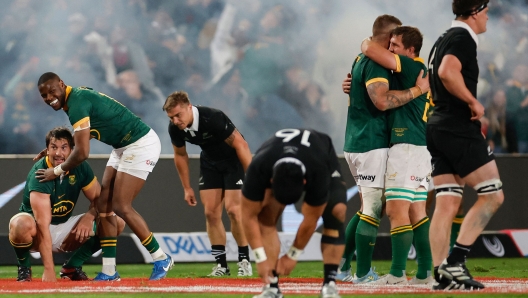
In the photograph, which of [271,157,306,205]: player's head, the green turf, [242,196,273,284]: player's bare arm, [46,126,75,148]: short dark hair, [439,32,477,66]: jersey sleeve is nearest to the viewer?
[271,157,306,205]: player's head

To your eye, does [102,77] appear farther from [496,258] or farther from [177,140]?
[496,258]

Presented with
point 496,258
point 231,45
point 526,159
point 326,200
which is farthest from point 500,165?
point 326,200

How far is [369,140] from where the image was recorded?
22.8ft

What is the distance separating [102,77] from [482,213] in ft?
28.5

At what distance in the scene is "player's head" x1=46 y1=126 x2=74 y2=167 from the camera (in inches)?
297

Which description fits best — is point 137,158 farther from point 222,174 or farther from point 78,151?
point 222,174

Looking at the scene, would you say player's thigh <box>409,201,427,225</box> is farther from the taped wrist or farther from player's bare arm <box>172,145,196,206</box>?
player's bare arm <box>172,145,196,206</box>

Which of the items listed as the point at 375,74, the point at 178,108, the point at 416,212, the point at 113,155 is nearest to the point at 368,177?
the point at 416,212

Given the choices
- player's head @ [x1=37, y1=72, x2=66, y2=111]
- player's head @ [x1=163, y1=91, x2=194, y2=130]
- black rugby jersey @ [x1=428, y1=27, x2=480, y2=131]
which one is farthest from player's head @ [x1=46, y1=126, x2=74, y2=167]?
black rugby jersey @ [x1=428, y1=27, x2=480, y2=131]

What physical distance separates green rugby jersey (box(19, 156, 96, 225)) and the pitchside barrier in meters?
3.37

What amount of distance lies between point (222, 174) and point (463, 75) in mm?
3414

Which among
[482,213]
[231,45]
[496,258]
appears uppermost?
[231,45]

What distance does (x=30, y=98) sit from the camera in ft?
41.8

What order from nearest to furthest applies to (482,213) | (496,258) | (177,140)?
(482,213) < (177,140) < (496,258)
